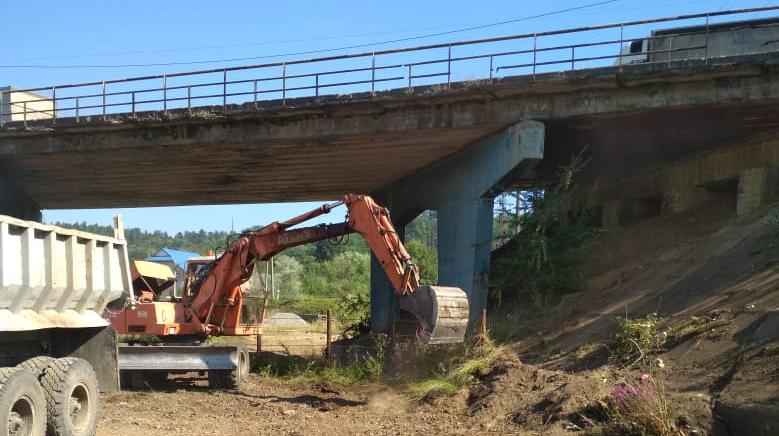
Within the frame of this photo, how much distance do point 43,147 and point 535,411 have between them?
2101 cm

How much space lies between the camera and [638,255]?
18.4 m

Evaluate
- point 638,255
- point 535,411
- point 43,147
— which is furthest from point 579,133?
point 43,147

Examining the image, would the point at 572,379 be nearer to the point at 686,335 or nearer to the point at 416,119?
the point at 686,335

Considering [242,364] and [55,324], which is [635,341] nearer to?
[55,324]

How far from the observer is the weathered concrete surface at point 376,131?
18672 millimetres

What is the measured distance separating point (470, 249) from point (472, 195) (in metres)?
1.57

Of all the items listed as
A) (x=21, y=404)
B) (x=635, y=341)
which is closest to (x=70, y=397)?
(x=21, y=404)

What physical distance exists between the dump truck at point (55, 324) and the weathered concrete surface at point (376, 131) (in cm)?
1153

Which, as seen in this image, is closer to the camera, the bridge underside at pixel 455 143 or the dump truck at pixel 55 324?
the dump truck at pixel 55 324

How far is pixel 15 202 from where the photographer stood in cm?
3027

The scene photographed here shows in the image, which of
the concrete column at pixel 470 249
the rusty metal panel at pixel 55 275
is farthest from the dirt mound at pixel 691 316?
the rusty metal panel at pixel 55 275

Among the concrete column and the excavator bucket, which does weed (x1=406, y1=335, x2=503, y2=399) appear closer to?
the excavator bucket

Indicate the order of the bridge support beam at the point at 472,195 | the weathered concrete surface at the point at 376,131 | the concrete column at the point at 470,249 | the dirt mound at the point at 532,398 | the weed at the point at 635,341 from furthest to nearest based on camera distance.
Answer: the concrete column at the point at 470,249 < the bridge support beam at the point at 472,195 < the weathered concrete surface at the point at 376,131 < the weed at the point at 635,341 < the dirt mound at the point at 532,398

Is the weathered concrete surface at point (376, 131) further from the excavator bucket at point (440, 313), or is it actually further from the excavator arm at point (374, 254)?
the excavator bucket at point (440, 313)
